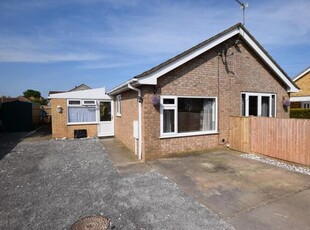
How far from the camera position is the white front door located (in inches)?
566

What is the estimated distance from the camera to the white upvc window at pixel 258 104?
10107 millimetres

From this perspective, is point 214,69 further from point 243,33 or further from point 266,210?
point 266,210

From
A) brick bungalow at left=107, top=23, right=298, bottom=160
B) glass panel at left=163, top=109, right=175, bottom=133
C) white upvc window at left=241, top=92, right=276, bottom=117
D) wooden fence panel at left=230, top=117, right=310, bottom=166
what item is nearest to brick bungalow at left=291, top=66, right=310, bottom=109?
brick bungalow at left=107, top=23, right=298, bottom=160

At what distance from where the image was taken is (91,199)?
186 inches

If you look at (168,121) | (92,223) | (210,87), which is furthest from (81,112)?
(92,223)

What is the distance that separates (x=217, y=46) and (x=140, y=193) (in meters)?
7.19

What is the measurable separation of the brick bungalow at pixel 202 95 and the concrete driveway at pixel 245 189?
122 cm

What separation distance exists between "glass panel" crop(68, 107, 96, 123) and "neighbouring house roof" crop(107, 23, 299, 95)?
569 cm

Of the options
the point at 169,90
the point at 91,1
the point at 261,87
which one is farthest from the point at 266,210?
the point at 91,1

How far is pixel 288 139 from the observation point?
7.14 meters

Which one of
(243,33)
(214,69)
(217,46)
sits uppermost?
(243,33)

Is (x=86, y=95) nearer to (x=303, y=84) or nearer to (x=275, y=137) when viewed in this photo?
(x=275, y=137)

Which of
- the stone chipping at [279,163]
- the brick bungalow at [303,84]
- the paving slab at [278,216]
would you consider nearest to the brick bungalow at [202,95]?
the stone chipping at [279,163]

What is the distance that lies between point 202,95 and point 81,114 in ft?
28.3
